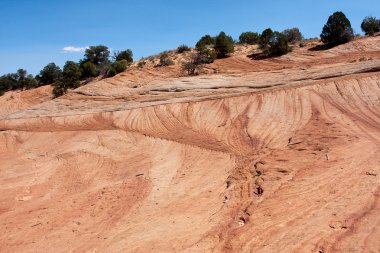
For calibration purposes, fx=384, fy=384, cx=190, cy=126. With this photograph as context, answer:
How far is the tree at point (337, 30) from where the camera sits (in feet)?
109

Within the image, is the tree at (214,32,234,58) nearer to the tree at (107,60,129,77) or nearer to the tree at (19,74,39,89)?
the tree at (107,60,129,77)

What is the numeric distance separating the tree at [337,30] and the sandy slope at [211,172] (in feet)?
39.1

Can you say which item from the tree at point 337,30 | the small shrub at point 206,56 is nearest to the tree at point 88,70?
the small shrub at point 206,56

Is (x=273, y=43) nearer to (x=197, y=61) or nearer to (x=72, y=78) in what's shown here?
(x=197, y=61)

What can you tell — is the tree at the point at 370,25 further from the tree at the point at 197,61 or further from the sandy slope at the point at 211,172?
the sandy slope at the point at 211,172

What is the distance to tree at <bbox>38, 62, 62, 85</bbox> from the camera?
4872 cm

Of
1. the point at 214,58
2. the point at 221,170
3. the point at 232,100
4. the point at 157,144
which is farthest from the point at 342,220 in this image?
the point at 214,58

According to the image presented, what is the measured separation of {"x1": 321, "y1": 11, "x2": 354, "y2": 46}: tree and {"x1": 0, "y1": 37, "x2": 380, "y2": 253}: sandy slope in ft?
39.1

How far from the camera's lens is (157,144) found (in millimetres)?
15211

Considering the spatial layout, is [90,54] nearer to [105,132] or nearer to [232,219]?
[105,132]

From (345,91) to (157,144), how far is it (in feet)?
30.0

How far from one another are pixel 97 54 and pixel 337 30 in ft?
95.5

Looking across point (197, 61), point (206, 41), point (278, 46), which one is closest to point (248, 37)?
point (206, 41)

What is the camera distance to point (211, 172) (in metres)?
11.2
